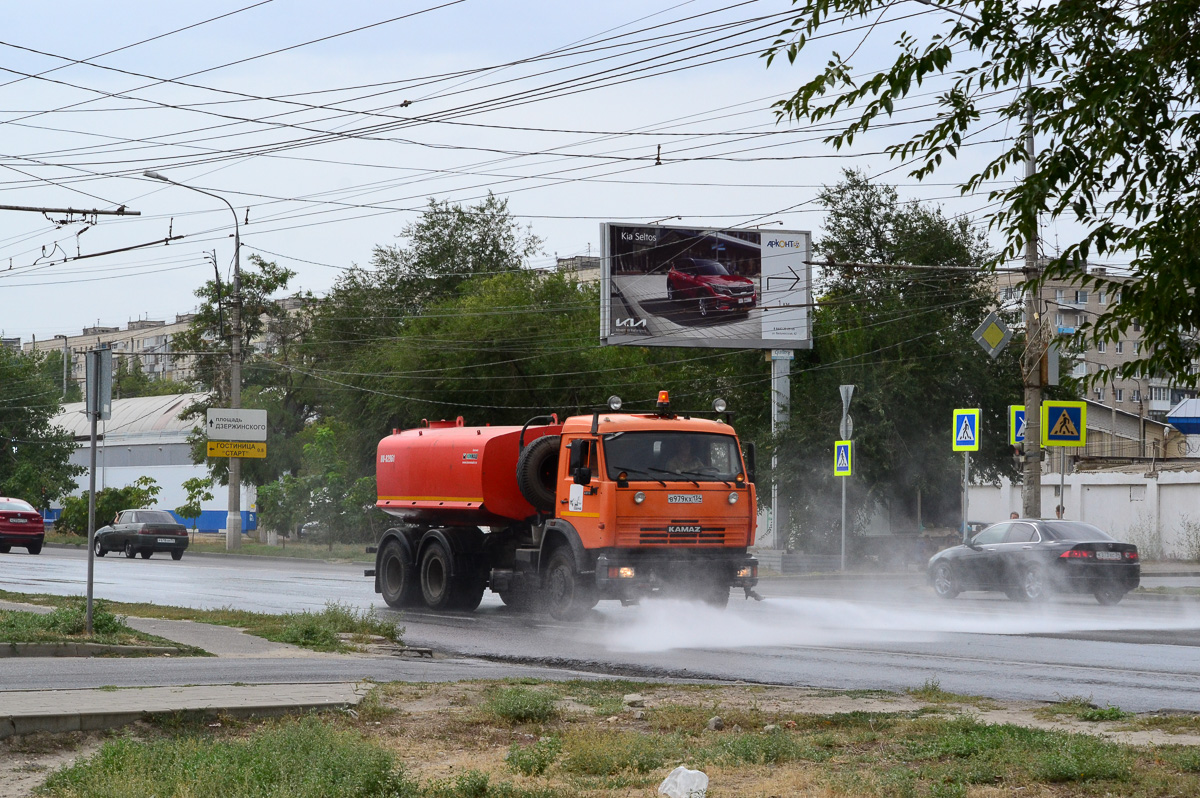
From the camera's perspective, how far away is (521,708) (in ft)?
30.3

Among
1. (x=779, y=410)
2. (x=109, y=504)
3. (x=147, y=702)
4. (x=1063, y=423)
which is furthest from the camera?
(x=109, y=504)

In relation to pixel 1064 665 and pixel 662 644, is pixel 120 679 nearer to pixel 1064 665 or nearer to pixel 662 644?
pixel 662 644

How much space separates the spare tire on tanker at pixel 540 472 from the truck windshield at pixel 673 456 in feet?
4.76

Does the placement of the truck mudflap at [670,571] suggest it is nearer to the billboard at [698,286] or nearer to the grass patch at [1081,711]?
the grass patch at [1081,711]

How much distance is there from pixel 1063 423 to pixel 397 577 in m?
12.3

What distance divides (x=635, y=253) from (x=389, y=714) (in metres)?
34.0

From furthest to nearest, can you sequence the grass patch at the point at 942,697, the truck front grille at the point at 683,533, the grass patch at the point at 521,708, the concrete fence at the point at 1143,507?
the concrete fence at the point at 1143,507 → the truck front grille at the point at 683,533 → the grass patch at the point at 942,697 → the grass patch at the point at 521,708

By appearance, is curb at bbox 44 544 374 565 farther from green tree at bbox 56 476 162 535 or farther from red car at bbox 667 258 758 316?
green tree at bbox 56 476 162 535

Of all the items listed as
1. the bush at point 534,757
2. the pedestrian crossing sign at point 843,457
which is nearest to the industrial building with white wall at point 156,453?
the pedestrian crossing sign at point 843,457

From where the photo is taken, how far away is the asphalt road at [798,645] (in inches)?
483

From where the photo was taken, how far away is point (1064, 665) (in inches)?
544

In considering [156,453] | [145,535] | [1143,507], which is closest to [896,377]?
[1143,507]

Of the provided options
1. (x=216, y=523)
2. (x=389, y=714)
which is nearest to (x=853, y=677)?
(x=389, y=714)

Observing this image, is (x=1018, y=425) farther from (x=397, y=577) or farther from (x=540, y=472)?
(x=397, y=577)
